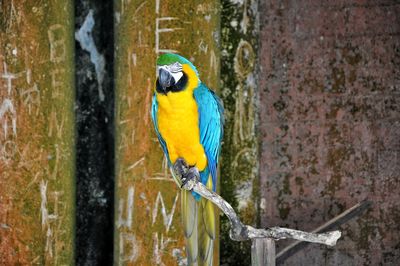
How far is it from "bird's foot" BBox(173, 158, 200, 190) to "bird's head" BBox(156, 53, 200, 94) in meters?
0.34

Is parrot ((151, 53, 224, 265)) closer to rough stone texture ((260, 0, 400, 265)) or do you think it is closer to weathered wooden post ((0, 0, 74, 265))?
rough stone texture ((260, 0, 400, 265))

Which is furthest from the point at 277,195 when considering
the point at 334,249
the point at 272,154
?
the point at 334,249

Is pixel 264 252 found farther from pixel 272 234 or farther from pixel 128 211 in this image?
pixel 128 211

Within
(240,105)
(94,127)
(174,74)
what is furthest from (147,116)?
(174,74)

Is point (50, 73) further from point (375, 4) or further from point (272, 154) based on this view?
point (375, 4)

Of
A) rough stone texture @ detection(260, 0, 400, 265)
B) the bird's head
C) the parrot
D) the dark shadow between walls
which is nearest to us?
the bird's head

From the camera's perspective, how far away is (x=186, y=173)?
2.35 metres

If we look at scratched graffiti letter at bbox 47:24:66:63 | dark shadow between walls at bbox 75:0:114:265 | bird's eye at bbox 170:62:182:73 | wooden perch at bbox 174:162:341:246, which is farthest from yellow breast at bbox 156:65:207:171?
scratched graffiti letter at bbox 47:24:66:63

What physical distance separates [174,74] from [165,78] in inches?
1.6

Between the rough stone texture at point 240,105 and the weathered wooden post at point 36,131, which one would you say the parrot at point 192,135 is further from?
the weathered wooden post at point 36,131

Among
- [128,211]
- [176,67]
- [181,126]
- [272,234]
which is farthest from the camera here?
[128,211]

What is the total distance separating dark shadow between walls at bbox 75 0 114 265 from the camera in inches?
120

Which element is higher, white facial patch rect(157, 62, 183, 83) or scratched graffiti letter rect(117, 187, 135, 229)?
white facial patch rect(157, 62, 183, 83)

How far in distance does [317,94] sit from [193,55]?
→ 656mm
